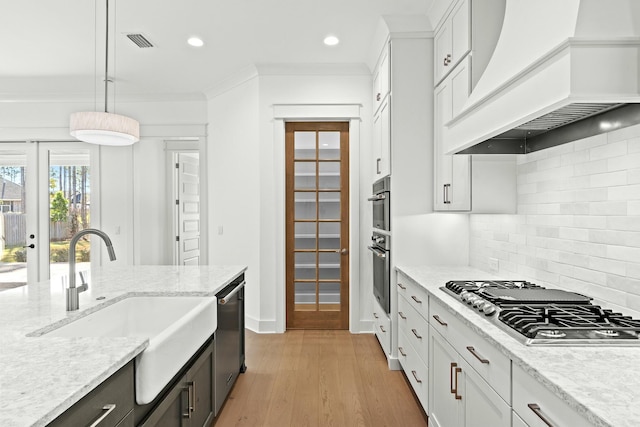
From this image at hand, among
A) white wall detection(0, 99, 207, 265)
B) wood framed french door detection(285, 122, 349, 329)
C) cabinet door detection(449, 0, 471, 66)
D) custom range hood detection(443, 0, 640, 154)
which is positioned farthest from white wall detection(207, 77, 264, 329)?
custom range hood detection(443, 0, 640, 154)

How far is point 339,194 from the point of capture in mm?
4547

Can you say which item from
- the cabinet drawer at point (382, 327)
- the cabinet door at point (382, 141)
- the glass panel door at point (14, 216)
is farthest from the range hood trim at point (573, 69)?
the glass panel door at point (14, 216)

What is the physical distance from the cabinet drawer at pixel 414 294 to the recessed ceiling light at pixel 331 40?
2230 mm

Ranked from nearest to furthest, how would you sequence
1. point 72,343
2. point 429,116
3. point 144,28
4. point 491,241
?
point 72,343
point 491,241
point 429,116
point 144,28

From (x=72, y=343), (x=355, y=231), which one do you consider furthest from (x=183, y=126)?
(x=72, y=343)

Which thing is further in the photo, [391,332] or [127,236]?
[127,236]

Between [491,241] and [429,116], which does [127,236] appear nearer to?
[429,116]

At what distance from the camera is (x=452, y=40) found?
2.87 m

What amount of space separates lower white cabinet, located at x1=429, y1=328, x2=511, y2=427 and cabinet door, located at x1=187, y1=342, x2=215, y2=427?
4.04ft

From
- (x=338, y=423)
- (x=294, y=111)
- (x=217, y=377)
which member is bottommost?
(x=338, y=423)

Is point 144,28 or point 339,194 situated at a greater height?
point 144,28

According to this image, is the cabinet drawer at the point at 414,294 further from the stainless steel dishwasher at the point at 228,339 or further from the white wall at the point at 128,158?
the white wall at the point at 128,158

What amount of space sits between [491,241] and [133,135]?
9.19 feet

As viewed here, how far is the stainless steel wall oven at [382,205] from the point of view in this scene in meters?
3.45
